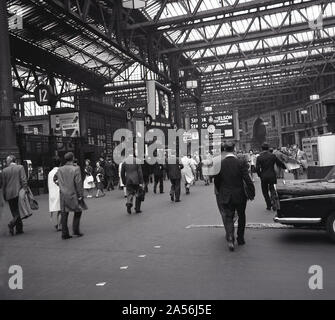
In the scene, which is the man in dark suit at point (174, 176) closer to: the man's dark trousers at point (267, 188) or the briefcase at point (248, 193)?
the man's dark trousers at point (267, 188)

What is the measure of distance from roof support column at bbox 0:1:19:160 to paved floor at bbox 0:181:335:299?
6.10 m

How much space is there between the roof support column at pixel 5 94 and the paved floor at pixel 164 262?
6.10 m

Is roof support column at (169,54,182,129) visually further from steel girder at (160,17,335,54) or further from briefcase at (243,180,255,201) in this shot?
briefcase at (243,180,255,201)

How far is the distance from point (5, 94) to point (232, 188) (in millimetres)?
10619

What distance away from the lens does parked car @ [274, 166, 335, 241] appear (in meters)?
6.98

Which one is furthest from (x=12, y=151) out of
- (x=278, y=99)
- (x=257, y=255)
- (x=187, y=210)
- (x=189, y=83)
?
(x=278, y=99)

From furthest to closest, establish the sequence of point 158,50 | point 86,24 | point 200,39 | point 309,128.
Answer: point 309,128 < point 200,39 < point 158,50 < point 86,24

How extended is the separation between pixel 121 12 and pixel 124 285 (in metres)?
17.3

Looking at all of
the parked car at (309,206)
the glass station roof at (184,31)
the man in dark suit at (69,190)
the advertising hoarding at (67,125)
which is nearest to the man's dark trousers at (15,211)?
the man in dark suit at (69,190)

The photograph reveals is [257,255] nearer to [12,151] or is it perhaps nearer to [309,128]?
[12,151]

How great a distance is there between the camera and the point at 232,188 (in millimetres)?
6957

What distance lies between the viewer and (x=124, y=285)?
493 centimetres

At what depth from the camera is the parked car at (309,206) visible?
698cm
